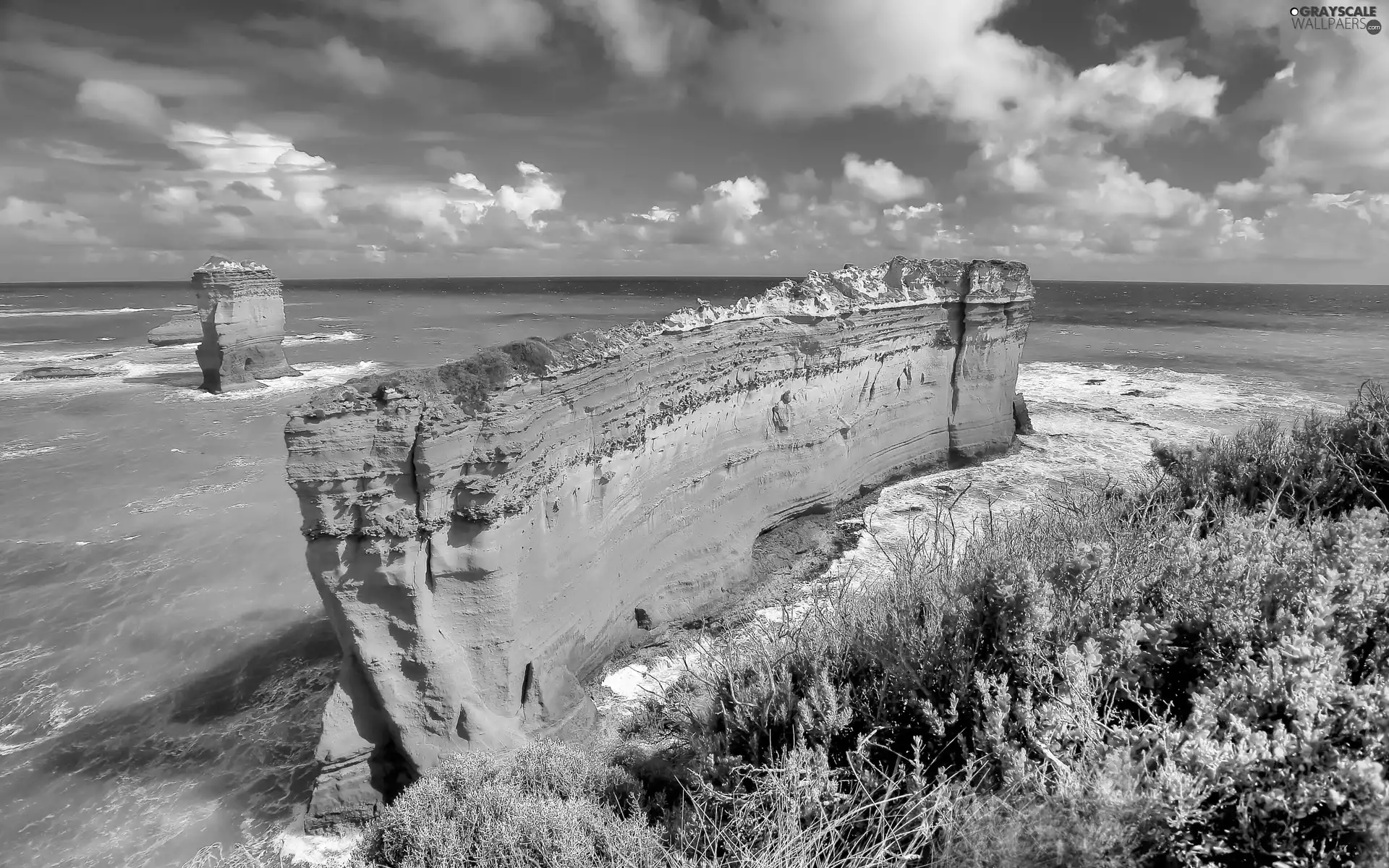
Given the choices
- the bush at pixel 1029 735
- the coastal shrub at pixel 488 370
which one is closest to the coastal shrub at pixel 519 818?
the bush at pixel 1029 735

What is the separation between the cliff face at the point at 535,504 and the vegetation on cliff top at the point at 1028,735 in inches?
47.0

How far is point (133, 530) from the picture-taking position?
13.7m

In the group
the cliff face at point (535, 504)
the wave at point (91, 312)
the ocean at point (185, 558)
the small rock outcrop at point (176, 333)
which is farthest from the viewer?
the wave at point (91, 312)

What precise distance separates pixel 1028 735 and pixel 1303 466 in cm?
661

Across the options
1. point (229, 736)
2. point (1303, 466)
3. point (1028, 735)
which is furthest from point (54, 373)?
point (1303, 466)

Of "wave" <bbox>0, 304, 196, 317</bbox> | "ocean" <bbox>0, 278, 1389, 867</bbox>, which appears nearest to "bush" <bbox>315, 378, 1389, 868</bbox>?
"ocean" <bbox>0, 278, 1389, 867</bbox>

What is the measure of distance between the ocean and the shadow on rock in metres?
0.02

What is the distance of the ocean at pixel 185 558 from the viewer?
7.51m

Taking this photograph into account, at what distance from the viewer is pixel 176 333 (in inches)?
1662

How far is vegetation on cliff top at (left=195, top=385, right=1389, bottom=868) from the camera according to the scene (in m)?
2.81

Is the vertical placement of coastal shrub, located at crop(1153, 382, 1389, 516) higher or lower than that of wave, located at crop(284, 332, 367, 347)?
lower

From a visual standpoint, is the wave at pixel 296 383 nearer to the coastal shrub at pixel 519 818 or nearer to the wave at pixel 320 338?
the wave at pixel 320 338

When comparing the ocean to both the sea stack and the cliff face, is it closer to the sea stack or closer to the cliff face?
the sea stack

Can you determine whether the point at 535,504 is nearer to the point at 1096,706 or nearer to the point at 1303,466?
the point at 1096,706
